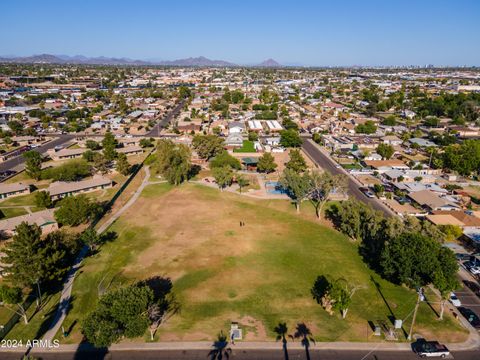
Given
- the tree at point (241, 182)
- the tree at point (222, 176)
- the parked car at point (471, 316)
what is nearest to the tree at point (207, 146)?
the tree at point (222, 176)

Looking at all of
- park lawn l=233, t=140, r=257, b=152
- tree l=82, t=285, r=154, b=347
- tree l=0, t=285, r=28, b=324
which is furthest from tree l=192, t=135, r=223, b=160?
tree l=82, t=285, r=154, b=347

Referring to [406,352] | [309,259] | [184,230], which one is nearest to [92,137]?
[184,230]

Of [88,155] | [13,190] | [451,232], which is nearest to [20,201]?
[13,190]

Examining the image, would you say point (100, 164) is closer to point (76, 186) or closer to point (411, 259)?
point (76, 186)

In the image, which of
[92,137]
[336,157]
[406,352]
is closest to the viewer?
[406,352]

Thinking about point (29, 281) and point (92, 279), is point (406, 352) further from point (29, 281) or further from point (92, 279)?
point (29, 281)

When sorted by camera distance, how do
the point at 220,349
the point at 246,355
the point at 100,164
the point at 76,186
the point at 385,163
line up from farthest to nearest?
the point at 385,163
the point at 100,164
the point at 76,186
the point at 220,349
the point at 246,355
